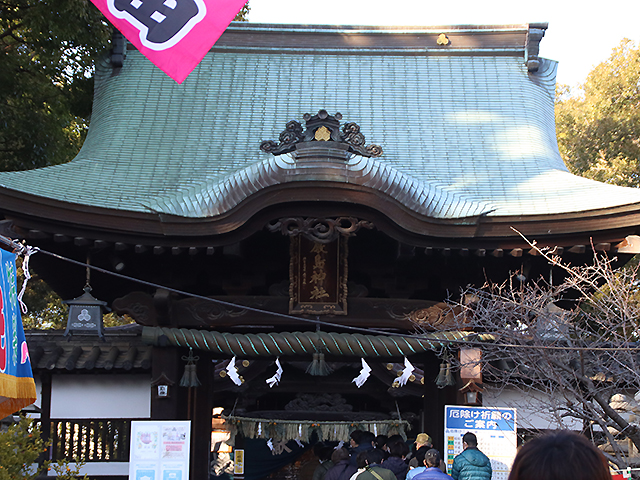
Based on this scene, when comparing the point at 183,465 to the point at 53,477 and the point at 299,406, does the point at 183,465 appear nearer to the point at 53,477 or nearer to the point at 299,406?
the point at 53,477

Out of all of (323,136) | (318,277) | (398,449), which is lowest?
(398,449)

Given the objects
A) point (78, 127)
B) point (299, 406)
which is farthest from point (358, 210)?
Answer: point (78, 127)

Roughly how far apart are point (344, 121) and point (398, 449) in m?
4.64

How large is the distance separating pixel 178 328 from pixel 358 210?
2.52m

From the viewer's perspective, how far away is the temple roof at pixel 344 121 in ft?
25.5

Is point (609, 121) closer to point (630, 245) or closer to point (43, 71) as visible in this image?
point (630, 245)

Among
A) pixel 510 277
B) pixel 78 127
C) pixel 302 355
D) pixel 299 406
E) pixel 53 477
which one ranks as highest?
pixel 78 127

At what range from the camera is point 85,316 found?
291 inches

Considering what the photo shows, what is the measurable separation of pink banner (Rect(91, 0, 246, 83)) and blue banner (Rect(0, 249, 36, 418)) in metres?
2.76

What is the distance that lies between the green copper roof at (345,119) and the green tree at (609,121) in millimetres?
7194

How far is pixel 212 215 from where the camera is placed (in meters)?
7.70

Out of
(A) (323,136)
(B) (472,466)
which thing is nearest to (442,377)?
(B) (472,466)

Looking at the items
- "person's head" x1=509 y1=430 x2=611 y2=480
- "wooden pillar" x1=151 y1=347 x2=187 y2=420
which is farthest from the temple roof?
"person's head" x1=509 y1=430 x2=611 y2=480

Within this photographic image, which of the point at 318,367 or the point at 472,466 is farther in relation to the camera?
the point at 318,367
